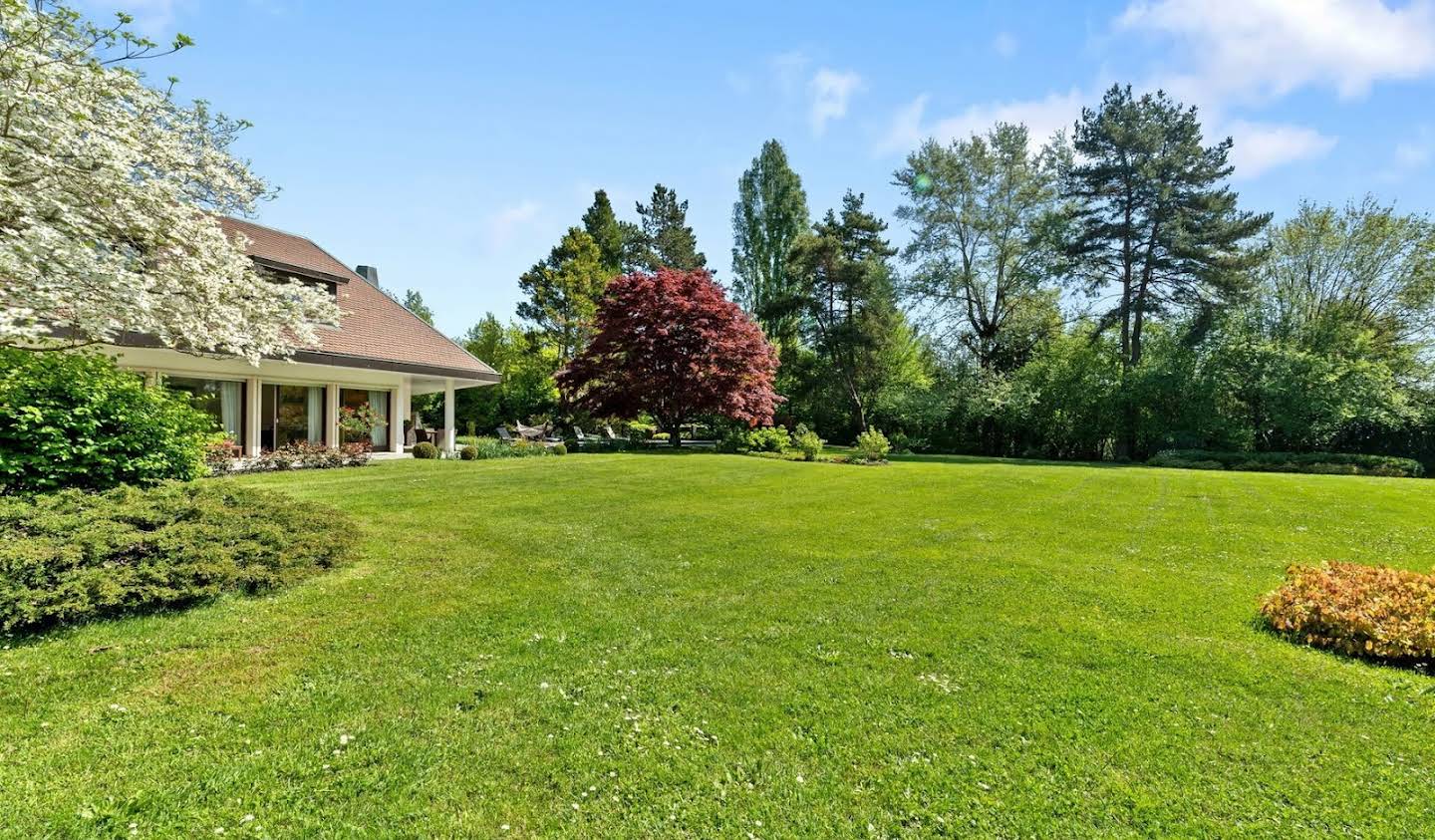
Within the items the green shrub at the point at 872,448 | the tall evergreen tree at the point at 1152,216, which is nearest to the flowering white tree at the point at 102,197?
the green shrub at the point at 872,448

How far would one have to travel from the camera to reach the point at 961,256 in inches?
1083

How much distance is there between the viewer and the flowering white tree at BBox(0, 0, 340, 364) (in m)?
5.43

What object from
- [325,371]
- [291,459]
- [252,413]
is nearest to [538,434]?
[325,371]

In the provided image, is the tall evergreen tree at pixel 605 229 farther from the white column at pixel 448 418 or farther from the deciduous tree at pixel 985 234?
the white column at pixel 448 418

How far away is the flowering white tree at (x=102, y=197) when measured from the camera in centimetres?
543

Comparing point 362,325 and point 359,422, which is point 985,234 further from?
point 359,422

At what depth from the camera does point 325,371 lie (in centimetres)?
1532

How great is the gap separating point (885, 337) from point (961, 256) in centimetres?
531

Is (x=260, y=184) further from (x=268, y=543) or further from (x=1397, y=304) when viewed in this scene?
(x=1397, y=304)

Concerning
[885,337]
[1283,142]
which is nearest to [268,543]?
[1283,142]

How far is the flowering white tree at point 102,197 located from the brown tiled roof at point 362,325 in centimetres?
679

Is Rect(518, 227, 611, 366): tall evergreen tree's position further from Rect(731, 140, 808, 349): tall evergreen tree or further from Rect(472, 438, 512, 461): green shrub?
Rect(472, 438, 512, 461): green shrub

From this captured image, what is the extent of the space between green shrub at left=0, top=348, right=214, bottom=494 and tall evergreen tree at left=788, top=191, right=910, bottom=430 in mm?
23484

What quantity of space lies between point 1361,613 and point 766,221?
33976 mm
